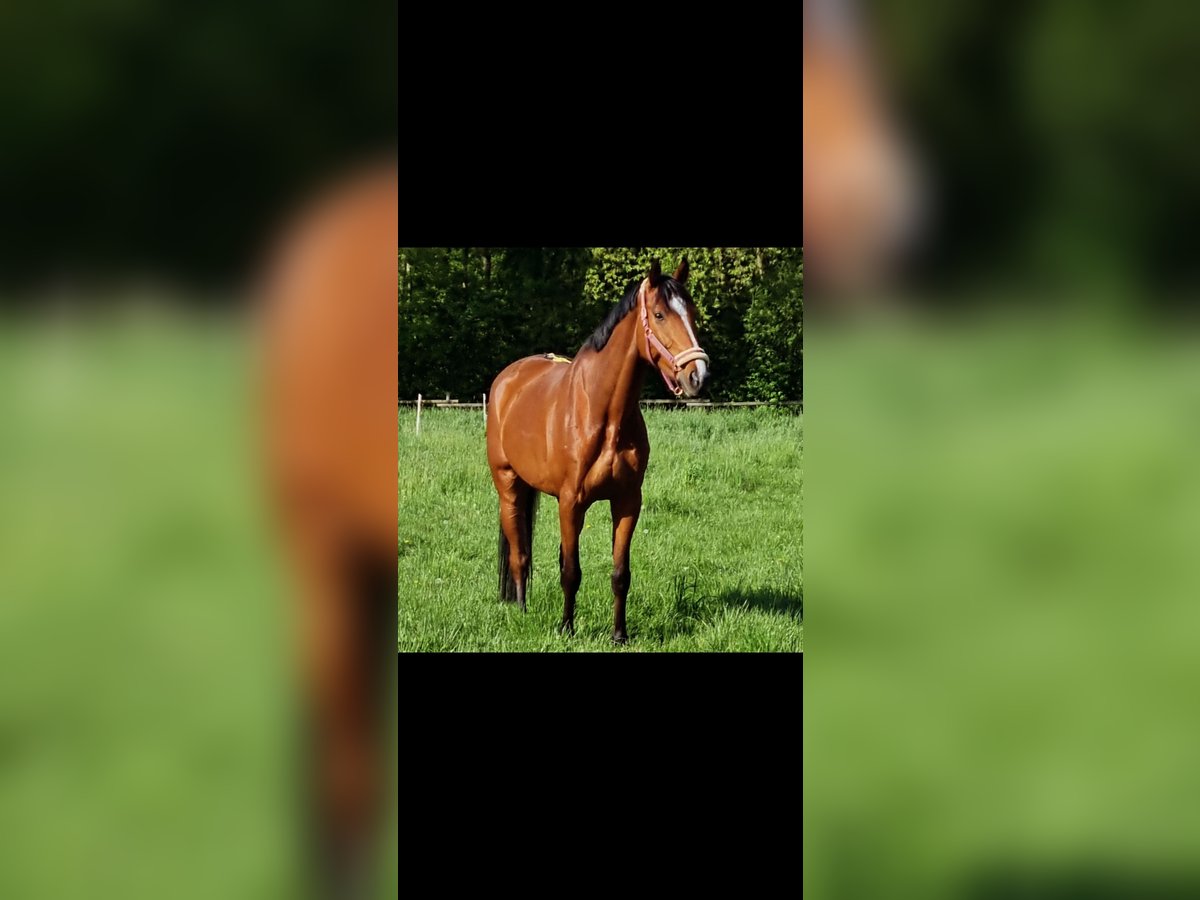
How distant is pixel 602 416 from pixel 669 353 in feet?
2.62

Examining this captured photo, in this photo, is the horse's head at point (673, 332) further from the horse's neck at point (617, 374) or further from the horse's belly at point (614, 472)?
the horse's belly at point (614, 472)

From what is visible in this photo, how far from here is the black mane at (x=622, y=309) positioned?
5.85 metres

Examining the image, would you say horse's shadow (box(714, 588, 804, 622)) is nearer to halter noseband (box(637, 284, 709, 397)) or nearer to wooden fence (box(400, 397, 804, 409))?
halter noseband (box(637, 284, 709, 397))

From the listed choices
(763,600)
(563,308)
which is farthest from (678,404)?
(763,600)
